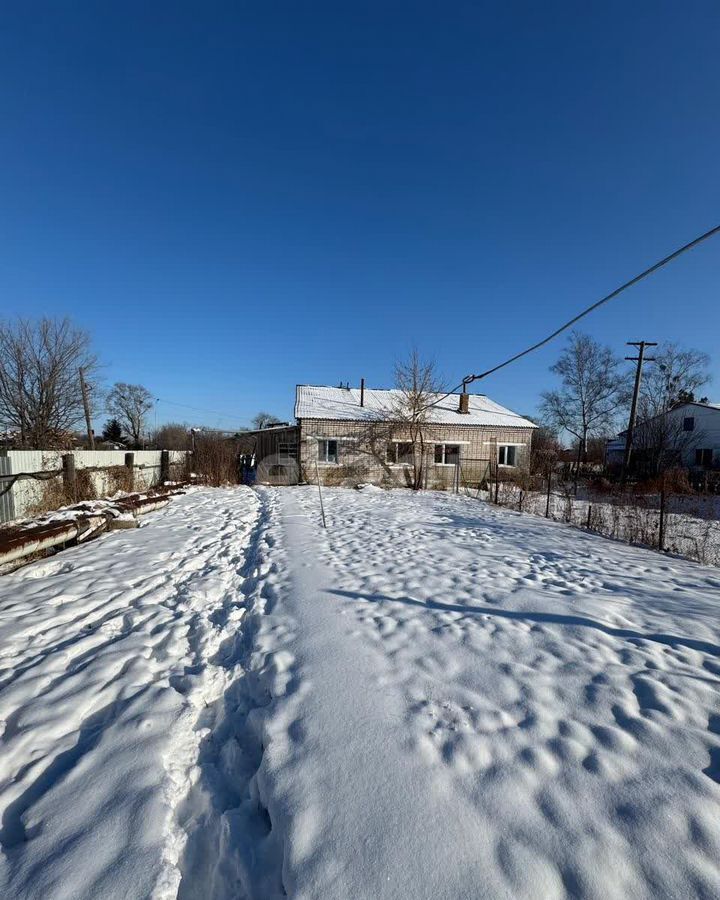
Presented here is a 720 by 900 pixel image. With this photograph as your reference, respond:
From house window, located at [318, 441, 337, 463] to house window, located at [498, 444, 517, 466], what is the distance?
28.3 ft

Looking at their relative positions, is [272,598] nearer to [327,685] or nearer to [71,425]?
[327,685]

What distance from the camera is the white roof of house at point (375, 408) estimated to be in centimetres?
Answer: 1936

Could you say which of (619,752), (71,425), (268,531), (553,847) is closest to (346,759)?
(553,847)

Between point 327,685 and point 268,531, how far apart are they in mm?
5425

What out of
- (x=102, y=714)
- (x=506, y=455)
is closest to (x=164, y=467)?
(x=102, y=714)

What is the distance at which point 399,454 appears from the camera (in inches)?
762

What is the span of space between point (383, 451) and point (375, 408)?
108 inches

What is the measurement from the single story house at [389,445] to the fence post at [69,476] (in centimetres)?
882

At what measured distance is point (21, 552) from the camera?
5.34 m

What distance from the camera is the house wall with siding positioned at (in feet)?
61.1

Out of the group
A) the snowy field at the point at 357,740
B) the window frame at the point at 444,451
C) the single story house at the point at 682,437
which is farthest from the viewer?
the single story house at the point at 682,437

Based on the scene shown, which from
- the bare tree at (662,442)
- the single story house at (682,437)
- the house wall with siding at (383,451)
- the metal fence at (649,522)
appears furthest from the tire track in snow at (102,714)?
the single story house at (682,437)

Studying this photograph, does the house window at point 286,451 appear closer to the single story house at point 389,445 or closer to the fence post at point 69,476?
the single story house at point 389,445

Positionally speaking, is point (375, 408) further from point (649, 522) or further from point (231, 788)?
point (231, 788)
